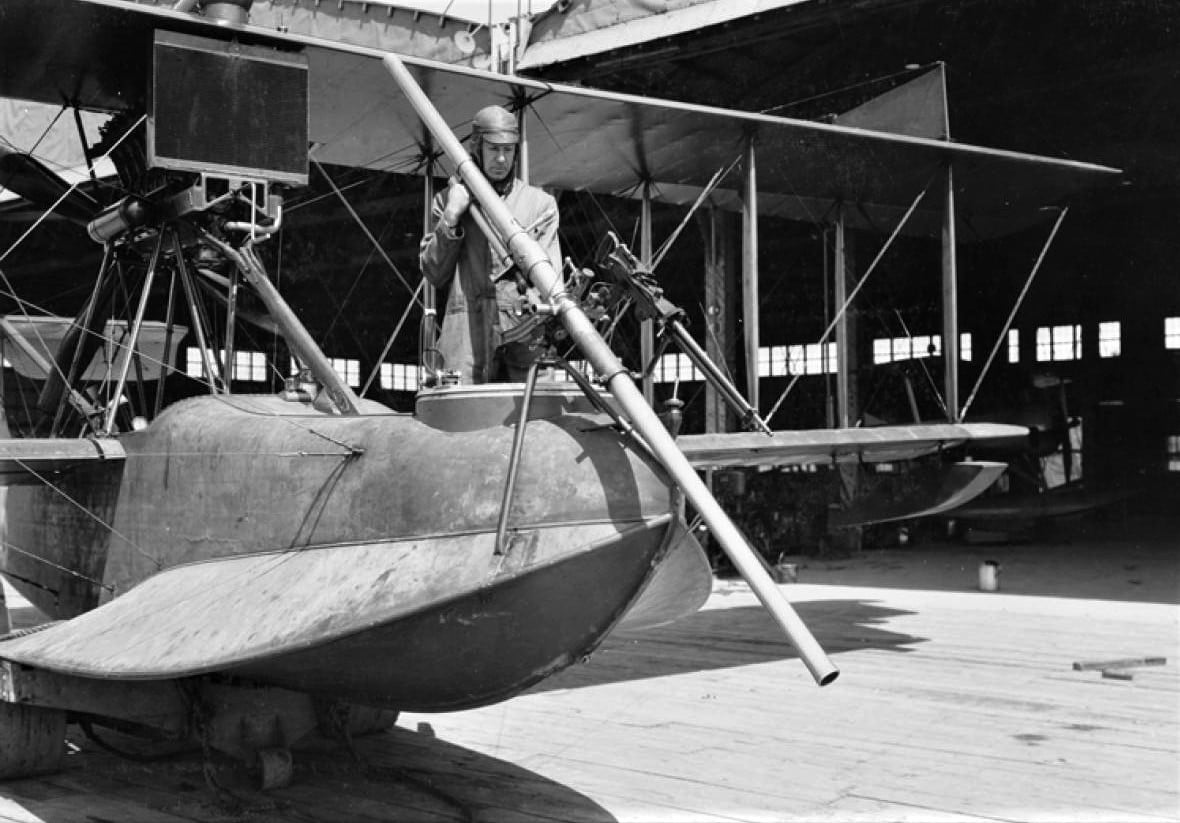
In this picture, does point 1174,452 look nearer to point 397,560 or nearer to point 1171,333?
point 1171,333

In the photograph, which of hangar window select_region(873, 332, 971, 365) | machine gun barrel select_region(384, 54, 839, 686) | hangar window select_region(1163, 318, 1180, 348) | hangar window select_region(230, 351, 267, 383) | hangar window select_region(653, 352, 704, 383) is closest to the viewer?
machine gun barrel select_region(384, 54, 839, 686)

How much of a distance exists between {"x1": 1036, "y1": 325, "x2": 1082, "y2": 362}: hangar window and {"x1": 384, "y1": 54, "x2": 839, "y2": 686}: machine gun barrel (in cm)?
2579

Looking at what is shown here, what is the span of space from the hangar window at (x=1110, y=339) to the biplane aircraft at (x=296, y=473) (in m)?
20.4

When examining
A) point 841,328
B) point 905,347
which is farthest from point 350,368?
point 841,328

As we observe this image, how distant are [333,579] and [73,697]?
1.78 metres

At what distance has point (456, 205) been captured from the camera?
5.16m

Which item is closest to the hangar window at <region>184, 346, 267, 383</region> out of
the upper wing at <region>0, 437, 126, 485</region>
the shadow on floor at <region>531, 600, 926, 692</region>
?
the shadow on floor at <region>531, 600, 926, 692</region>

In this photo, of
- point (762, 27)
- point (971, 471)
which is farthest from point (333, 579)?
point (762, 27)

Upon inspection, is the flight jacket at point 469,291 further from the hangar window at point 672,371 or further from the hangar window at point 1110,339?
the hangar window at point 1110,339

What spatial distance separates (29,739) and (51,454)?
137 cm

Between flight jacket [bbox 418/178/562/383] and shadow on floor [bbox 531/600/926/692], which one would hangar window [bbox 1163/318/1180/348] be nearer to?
shadow on floor [bbox 531/600/926/692]

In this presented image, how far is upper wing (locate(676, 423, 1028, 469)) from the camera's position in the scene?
8680mm

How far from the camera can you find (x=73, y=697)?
543cm

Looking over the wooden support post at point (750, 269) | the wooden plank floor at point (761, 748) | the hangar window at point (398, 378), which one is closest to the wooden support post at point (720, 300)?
the wooden plank floor at point (761, 748)
